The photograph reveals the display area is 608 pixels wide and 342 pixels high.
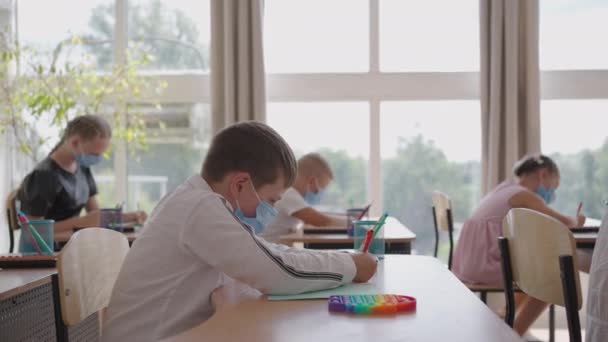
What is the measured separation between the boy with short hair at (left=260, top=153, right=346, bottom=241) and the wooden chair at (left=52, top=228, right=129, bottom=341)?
1.46 metres

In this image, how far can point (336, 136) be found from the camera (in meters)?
5.76

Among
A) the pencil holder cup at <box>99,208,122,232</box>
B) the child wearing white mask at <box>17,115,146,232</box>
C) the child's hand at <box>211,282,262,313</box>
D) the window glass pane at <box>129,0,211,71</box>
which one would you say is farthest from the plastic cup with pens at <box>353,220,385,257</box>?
the window glass pane at <box>129,0,211,71</box>

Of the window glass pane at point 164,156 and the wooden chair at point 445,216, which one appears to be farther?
the window glass pane at point 164,156

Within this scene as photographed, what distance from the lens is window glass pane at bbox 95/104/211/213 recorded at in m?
5.75

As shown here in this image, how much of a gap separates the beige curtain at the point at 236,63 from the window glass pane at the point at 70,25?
0.93 m

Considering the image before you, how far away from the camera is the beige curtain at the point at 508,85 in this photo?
17.5ft

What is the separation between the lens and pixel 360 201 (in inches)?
228

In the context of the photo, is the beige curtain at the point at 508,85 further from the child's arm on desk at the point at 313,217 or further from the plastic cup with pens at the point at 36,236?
the plastic cup with pens at the point at 36,236

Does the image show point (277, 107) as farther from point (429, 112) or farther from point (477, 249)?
point (477, 249)

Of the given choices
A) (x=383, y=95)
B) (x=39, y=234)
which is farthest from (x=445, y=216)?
(x=39, y=234)

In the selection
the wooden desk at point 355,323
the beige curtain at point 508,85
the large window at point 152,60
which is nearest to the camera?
the wooden desk at point 355,323

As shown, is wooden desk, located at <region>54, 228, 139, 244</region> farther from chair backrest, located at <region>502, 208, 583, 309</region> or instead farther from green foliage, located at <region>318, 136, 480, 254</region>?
green foliage, located at <region>318, 136, 480, 254</region>

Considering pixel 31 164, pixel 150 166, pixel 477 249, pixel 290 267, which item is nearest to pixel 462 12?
pixel 477 249

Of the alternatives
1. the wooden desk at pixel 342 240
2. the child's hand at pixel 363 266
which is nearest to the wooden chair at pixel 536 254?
the child's hand at pixel 363 266
